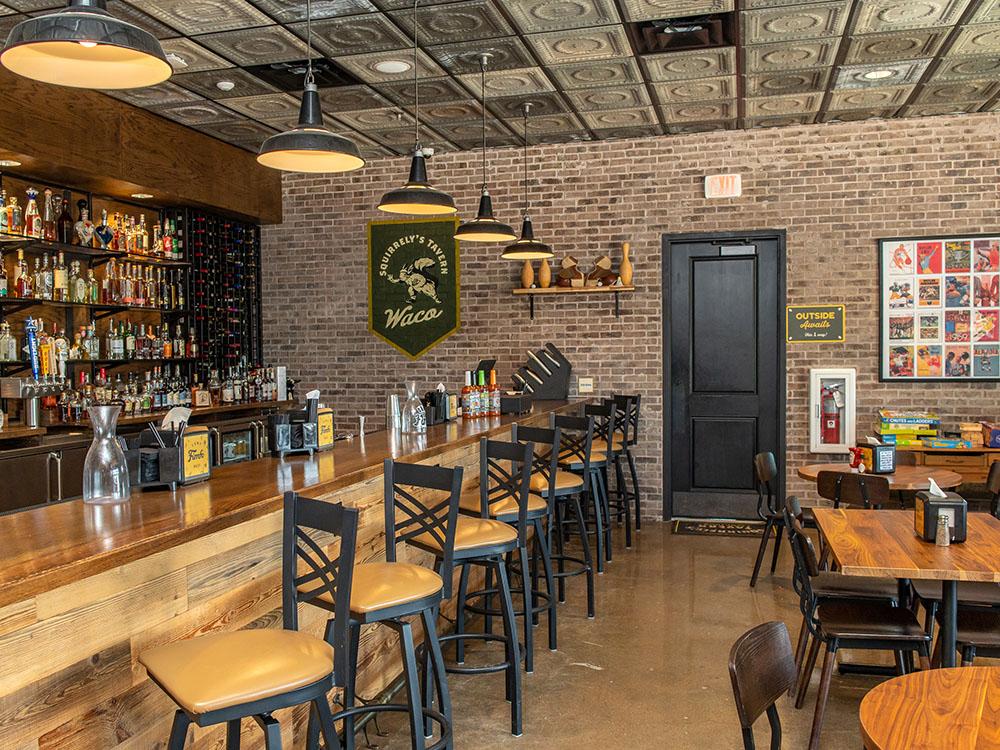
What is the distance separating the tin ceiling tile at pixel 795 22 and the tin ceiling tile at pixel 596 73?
2.65ft

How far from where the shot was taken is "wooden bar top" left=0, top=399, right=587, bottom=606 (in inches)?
73.4

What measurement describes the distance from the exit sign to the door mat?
2718 mm

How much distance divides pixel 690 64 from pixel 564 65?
0.81m

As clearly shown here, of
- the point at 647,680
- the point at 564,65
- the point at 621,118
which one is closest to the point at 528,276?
the point at 621,118

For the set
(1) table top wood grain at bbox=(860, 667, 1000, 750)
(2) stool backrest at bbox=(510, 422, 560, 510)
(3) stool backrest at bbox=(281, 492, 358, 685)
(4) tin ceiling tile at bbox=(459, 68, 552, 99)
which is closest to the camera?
(1) table top wood grain at bbox=(860, 667, 1000, 750)

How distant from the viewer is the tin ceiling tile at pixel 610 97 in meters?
6.14

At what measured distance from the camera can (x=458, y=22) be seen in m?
4.84

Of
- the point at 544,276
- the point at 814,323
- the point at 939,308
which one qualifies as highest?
the point at 544,276

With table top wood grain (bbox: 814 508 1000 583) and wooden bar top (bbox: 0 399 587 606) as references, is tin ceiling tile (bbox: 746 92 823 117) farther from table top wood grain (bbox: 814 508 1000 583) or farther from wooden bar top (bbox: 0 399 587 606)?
wooden bar top (bbox: 0 399 587 606)

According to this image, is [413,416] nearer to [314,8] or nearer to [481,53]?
[314,8]

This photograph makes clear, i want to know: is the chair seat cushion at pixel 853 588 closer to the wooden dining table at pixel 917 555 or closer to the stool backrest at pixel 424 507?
the wooden dining table at pixel 917 555

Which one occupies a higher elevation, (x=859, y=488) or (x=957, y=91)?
(x=957, y=91)

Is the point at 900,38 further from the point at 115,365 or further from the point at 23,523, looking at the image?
the point at 115,365

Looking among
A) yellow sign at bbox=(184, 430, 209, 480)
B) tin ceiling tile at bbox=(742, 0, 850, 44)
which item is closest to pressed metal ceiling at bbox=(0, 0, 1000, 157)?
tin ceiling tile at bbox=(742, 0, 850, 44)
